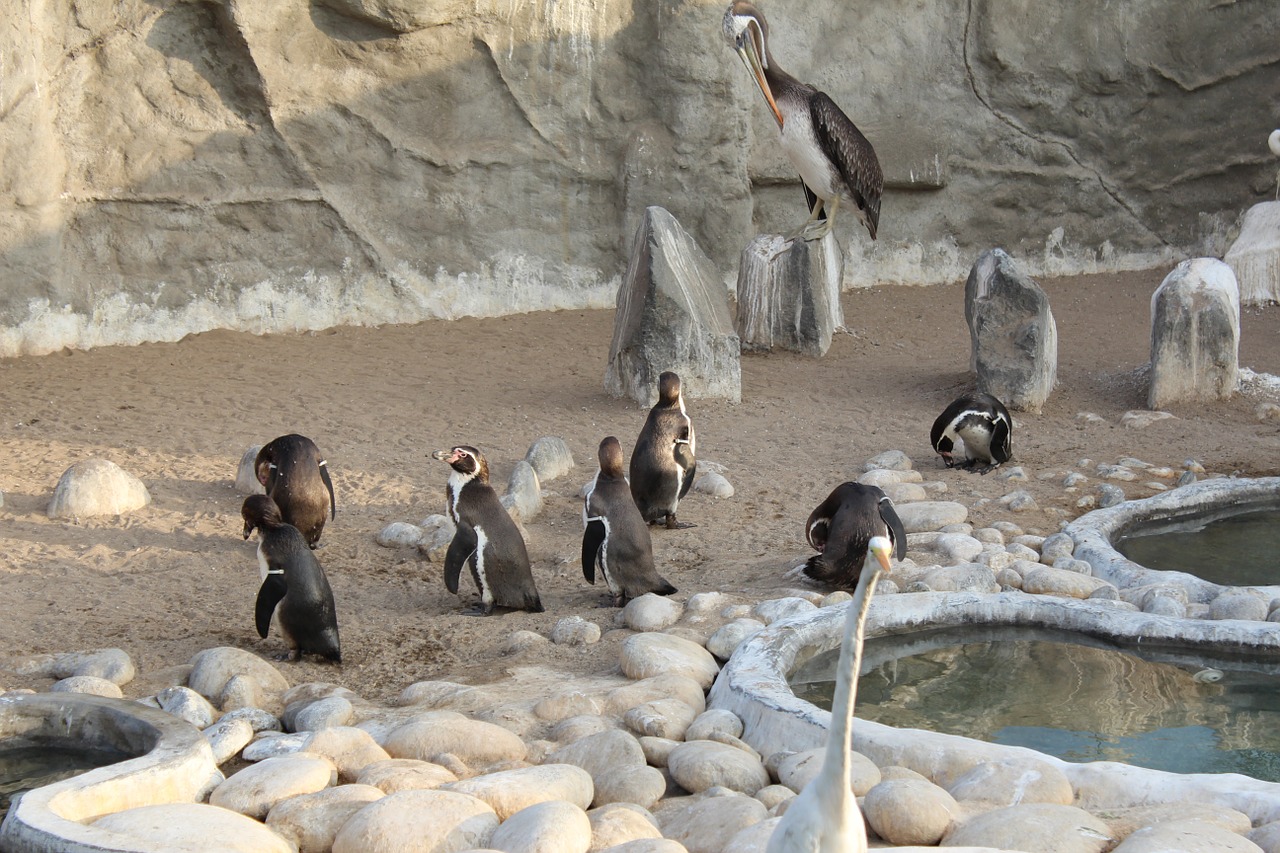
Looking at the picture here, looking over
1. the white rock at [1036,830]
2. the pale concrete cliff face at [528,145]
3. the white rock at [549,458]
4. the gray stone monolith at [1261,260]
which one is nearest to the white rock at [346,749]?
the white rock at [1036,830]

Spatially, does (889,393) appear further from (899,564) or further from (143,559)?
(143,559)

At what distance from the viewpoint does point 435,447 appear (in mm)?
8508

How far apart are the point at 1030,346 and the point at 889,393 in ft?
3.81

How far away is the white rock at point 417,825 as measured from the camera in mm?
3666

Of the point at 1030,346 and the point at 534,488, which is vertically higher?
the point at 1030,346

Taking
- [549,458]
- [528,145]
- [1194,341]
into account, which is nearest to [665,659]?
[549,458]

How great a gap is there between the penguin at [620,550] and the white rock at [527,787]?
1.88 meters

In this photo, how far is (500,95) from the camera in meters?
12.4

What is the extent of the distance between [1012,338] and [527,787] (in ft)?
21.6

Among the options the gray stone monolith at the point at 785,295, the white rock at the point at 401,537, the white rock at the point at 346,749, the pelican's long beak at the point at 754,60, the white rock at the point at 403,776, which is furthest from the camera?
the gray stone monolith at the point at 785,295

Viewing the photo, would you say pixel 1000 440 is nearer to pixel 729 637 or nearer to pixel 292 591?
pixel 729 637

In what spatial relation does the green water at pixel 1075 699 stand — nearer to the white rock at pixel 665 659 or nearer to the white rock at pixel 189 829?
the white rock at pixel 665 659

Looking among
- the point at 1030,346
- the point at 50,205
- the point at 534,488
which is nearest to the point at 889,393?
the point at 1030,346

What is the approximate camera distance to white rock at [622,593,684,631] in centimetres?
560
